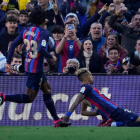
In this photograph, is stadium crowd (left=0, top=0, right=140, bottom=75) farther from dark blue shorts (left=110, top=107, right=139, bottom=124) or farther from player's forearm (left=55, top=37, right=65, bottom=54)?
dark blue shorts (left=110, top=107, right=139, bottom=124)

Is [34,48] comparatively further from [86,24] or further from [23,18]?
[86,24]

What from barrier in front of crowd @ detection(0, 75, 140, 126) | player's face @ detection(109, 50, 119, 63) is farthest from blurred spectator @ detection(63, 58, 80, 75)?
player's face @ detection(109, 50, 119, 63)

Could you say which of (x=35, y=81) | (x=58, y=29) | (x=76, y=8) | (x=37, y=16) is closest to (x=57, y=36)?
(x=58, y=29)

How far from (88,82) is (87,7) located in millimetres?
5973

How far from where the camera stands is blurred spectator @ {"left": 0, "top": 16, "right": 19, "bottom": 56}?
34.1ft

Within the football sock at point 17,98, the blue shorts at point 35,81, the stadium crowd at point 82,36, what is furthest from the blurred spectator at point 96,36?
the football sock at point 17,98

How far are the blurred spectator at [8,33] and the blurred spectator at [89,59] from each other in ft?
6.50

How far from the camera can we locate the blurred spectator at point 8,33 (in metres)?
10.4

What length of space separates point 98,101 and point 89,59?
2618 mm

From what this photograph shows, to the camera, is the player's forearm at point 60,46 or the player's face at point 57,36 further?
the player's face at point 57,36

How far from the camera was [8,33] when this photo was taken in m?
10.5

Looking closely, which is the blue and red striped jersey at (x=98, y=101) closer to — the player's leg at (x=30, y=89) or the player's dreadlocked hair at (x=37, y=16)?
the player's leg at (x=30, y=89)

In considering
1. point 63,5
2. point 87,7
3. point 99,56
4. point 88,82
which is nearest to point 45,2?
point 63,5

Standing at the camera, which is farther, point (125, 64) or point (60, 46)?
point (60, 46)
